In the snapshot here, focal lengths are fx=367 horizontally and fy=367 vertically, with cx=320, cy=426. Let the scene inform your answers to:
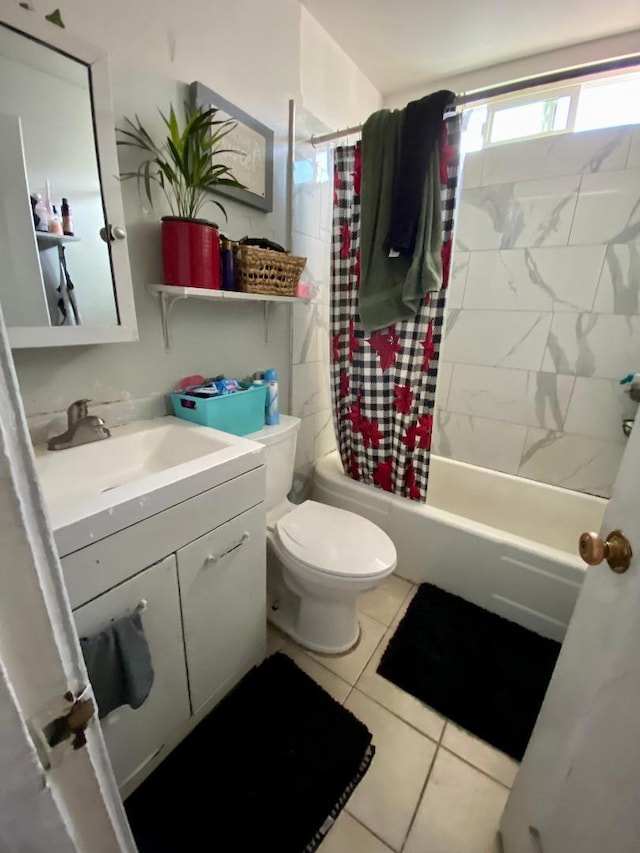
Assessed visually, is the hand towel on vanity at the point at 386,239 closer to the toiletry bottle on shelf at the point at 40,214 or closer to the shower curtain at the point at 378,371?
the shower curtain at the point at 378,371

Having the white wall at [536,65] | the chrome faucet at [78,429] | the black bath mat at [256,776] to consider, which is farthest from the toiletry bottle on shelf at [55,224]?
the white wall at [536,65]

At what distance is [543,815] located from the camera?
75 centimetres

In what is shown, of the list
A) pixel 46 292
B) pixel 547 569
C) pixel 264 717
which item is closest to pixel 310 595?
pixel 264 717

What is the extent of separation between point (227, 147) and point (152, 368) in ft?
2.76

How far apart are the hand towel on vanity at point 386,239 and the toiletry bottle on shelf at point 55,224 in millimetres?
1097

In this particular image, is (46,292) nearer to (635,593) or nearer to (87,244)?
(87,244)

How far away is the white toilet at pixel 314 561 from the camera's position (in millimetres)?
1263

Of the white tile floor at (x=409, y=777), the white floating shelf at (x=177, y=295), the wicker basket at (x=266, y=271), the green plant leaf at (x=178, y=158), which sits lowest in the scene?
the white tile floor at (x=409, y=777)

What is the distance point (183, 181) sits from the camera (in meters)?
1.19

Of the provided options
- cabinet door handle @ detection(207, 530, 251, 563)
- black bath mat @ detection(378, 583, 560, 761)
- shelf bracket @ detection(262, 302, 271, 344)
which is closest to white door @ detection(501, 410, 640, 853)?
black bath mat @ detection(378, 583, 560, 761)

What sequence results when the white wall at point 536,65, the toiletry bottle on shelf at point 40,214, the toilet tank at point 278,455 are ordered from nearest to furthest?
the toiletry bottle on shelf at point 40,214 < the toilet tank at point 278,455 < the white wall at point 536,65

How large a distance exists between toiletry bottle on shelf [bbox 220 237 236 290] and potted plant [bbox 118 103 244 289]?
0.20 feet

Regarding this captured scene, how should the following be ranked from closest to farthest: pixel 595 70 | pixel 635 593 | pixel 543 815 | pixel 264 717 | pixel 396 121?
pixel 635 593 < pixel 543 815 < pixel 595 70 < pixel 264 717 < pixel 396 121

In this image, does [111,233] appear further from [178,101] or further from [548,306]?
[548,306]
